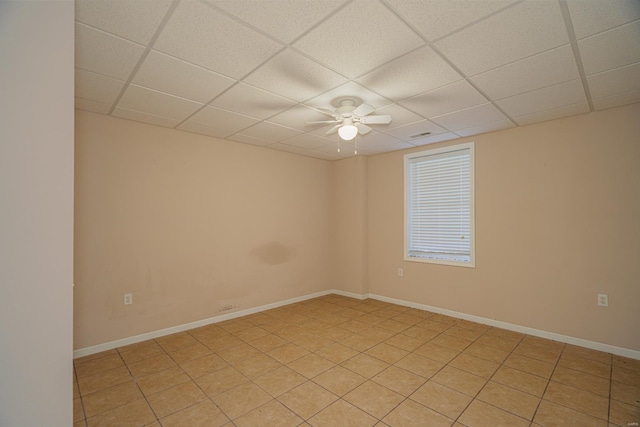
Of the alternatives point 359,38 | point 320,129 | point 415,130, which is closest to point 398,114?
point 415,130

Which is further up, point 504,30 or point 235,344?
point 504,30

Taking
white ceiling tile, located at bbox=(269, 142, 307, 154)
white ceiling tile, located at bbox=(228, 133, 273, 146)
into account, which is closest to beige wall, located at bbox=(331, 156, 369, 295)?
white ceiling tile, located at bbox=(269, 142, 307, 154)

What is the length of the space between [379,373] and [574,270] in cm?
255

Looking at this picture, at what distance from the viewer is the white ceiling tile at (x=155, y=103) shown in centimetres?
268

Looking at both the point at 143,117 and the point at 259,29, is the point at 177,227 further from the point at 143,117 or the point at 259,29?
the point at 259,29

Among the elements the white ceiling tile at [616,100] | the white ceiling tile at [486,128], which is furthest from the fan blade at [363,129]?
the white ceiling tile at [616,100]

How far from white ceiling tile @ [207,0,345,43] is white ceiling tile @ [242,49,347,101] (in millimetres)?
262

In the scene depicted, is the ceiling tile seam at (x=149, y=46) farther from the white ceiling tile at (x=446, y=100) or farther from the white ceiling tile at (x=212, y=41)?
the white ceiling tile at (x=446, y=100)

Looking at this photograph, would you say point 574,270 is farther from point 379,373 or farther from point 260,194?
point 260,194

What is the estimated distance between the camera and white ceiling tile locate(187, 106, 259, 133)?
124 inches

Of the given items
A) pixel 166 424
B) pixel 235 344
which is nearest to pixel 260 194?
pixel 235 344

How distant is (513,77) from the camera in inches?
94.4

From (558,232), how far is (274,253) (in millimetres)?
3847

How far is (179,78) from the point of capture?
2402mm
